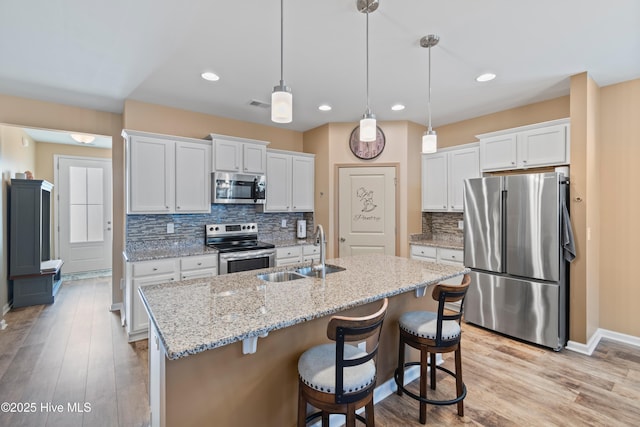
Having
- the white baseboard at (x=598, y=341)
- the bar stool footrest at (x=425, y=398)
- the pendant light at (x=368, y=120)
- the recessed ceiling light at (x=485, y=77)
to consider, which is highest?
the recessed ceiling light at (x=485, y=77)

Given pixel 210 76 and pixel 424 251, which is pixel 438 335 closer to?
pixel 424 251

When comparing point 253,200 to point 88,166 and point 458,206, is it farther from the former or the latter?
point 88,166

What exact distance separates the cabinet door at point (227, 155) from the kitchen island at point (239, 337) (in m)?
2.17

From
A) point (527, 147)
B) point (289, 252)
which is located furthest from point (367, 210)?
point (527, 147)

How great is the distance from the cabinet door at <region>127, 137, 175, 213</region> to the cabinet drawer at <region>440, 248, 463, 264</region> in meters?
3.67

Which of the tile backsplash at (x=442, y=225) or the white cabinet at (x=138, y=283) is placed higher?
the tile backsplash at (x=442, y=225)

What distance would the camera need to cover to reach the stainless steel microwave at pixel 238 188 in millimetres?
3957

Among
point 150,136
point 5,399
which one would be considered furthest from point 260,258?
point 5,399

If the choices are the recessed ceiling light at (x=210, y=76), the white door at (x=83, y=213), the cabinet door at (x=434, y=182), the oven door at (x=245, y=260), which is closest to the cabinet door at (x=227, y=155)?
the recessed ceiling light at (x=210, y=76)

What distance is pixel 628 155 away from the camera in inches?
122

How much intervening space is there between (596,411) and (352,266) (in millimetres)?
2020

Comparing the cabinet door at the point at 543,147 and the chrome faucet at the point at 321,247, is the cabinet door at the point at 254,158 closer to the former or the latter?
the chrome faucet at the point at 321,247

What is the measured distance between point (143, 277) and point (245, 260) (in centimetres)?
113

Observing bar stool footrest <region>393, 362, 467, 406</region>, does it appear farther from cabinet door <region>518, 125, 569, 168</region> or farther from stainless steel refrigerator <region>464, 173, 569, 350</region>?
cabinet door <region>518, 125, 569, 168</region>
